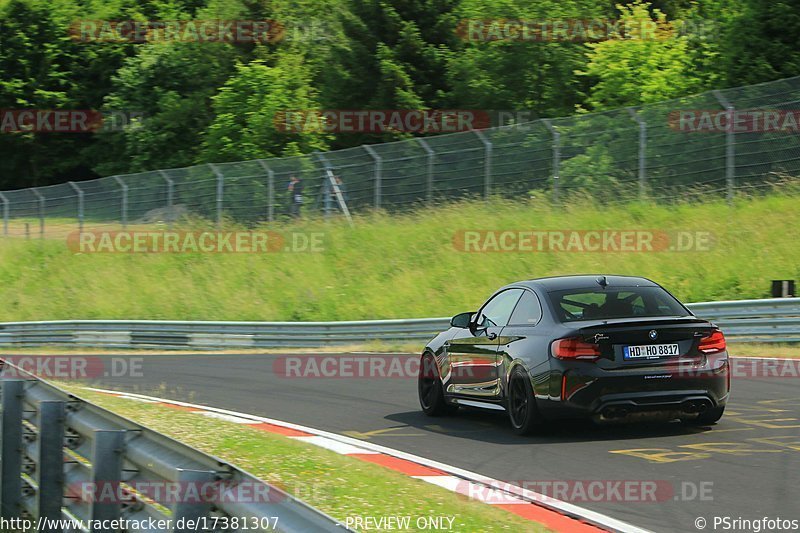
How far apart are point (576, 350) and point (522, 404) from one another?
35.6 inches

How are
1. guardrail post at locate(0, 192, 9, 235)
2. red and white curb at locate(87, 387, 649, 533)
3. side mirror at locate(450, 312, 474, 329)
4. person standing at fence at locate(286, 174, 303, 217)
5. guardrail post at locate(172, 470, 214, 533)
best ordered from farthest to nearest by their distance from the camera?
guardrail post at locate(0, 192, 9, 235) < person standing at fence at locate(286, 174, 303, 217) < side mirror at locate(450, 312, 474, 329) < red and white curb at locate(87, 387, 649, 533) < guardrail post at locate(172, 470, 214, 533)

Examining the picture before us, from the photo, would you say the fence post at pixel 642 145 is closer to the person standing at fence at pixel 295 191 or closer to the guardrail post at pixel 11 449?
the person standing at fence at pixel 295 191

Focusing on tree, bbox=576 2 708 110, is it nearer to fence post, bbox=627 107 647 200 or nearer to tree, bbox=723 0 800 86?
tree, bbox=723 0 800 86

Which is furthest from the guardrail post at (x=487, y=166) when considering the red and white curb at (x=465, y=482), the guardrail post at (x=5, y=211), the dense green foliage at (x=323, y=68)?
the guardrail post at (x=5, y=211)

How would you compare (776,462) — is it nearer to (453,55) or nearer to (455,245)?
(455,245)

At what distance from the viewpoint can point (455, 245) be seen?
1203 inches

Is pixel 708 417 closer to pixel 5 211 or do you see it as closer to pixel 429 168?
pixel 429 168

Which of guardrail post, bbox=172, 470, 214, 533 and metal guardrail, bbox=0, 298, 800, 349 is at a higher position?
guardrail post, bbox=172, 470, 214, 533

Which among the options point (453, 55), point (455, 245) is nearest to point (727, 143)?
point (455, 245)

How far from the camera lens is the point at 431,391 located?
41.8 ft

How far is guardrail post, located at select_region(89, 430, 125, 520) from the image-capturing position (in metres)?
5.36

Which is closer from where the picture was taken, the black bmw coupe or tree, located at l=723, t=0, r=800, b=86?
the black bmw coupe

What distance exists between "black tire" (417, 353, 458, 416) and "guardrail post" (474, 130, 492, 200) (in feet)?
55.2

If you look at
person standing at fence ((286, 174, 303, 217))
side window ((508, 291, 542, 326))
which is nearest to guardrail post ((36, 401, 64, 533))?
side window ((508, 291, 542, 326))
